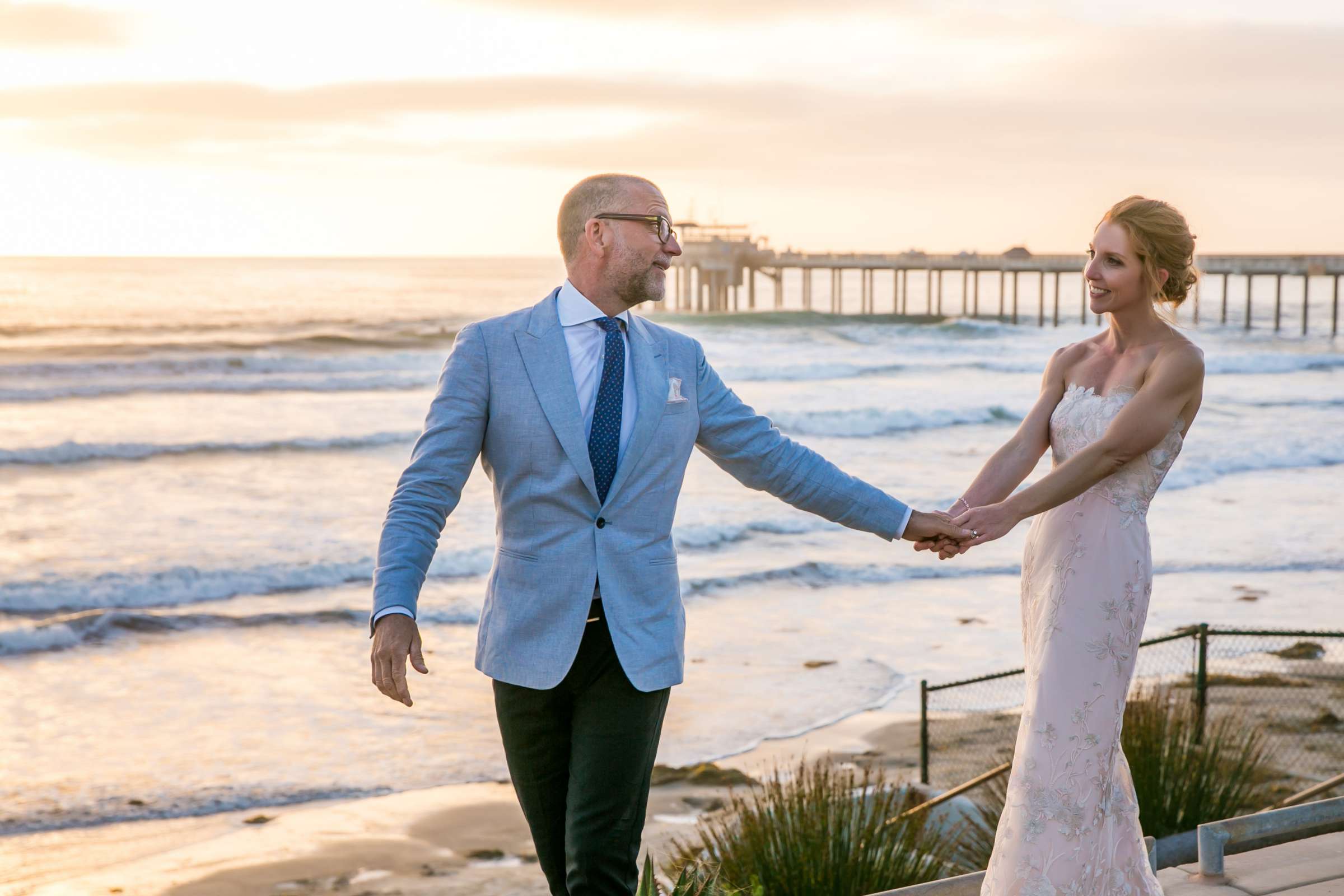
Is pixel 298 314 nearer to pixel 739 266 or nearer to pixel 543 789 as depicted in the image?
pixel 739 266

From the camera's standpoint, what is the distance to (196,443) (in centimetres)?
2250

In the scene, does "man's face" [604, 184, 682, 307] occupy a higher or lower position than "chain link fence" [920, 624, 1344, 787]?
higher

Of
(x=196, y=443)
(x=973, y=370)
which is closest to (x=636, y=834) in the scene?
(x=196, y=443)

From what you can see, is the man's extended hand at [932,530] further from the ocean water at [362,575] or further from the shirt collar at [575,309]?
the ocean water at [362,575]

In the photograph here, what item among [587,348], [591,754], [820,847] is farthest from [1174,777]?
[587,348]

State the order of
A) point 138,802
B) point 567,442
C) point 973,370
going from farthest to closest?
point 973,370
point 138,802
point 567,442

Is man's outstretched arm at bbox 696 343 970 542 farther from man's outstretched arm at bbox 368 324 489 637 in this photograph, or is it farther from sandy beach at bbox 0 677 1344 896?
sandy beach at bbox 0 677 1344 896

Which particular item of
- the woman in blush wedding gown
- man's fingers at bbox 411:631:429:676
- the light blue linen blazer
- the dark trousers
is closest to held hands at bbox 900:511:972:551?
the woman in blush wedding gown

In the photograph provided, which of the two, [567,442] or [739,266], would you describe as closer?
[567,442]

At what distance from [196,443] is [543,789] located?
21.0m

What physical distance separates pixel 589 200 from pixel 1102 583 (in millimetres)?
1509

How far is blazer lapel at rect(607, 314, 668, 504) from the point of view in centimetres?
288

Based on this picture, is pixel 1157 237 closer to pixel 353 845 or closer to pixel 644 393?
pixel 644 393

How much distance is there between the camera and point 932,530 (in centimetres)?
351
